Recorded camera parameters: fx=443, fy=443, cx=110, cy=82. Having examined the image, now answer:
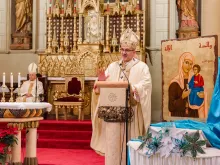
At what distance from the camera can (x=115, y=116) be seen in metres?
4.85

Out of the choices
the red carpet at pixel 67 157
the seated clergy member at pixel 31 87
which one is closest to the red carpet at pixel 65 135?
the red carpet at pixel 67 157

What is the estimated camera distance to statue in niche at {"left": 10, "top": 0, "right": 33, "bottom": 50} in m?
12.8

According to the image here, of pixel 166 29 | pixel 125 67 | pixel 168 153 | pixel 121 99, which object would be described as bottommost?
pixel 168 153

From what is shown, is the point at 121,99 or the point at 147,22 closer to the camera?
the point at 121,99

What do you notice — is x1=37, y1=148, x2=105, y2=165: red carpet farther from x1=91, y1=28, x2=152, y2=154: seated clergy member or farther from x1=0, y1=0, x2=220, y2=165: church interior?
x1=91, y1=28, x2=152, y2=154: seated clergy member

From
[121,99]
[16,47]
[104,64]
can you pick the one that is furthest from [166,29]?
[121,99]

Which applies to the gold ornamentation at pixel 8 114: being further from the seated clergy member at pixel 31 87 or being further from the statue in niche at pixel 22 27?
the statue in niche at pixel 22 27

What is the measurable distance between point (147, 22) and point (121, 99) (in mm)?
7461

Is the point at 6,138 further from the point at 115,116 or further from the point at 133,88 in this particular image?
the point at 133,88

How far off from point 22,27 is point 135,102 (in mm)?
8275

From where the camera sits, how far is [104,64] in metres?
11.8

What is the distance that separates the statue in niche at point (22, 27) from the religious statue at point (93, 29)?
6.59 feet

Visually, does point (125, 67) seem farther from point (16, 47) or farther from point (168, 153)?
point (16, 47)

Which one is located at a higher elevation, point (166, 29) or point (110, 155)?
point (166, 29)
